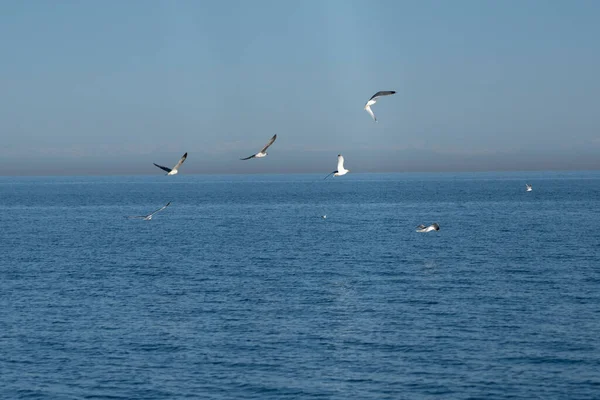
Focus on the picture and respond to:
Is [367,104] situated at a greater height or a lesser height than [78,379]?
greater

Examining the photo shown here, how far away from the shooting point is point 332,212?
547 feet

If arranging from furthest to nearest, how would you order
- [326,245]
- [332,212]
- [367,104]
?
[332,212], [326,245], [367,104]

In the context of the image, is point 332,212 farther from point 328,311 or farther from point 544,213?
point 328,311

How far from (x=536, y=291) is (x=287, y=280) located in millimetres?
19560

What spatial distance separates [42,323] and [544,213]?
117222mm

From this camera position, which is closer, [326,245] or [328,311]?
[328,311]

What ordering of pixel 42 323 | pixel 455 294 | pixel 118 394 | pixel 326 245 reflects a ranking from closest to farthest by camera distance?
pixel 118 394, pixel 42 323, pixel 455 294, pixel 326 245

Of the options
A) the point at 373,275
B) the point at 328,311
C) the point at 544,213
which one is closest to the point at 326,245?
the point at 373,275

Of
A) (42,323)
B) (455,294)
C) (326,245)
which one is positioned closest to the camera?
(42,323)

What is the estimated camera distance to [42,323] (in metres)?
46.6

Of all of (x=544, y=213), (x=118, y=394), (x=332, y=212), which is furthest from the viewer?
(x=332, y=212)

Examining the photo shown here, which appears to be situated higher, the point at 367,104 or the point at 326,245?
the point at 367,104

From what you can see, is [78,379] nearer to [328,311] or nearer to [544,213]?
[328,311]

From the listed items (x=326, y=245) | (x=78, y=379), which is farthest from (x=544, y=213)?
(x=78, y=379)
